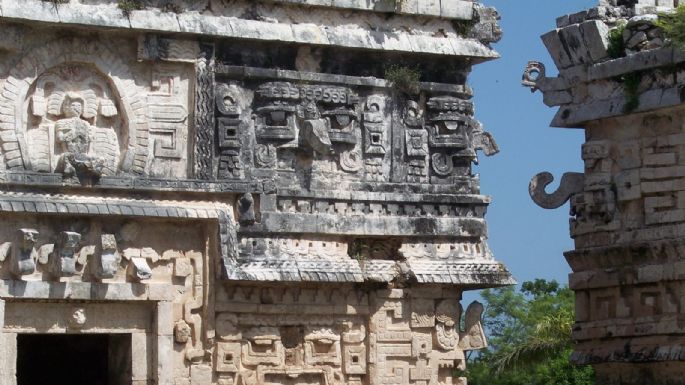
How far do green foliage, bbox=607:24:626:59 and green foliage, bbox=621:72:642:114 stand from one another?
1.01 ft

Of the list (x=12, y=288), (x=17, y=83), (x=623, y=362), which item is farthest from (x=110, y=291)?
(x=623, y=362)

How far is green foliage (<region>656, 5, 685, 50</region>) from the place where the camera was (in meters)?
15.0

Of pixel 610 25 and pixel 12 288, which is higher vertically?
pixel 610 25

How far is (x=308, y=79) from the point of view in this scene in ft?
58.1

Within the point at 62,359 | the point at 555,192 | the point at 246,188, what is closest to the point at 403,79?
the point at 246,188

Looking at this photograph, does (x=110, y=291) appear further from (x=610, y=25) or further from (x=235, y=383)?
(x=610, y=25)

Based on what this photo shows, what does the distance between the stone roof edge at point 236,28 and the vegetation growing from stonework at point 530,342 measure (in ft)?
12.8

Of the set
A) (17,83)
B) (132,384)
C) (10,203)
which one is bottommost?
(132,384)

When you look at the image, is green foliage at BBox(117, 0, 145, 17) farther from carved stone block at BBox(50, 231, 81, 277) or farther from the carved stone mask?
carved stone block at BBox(50, 231, 81, 277)

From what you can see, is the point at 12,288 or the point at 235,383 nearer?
the point at 12,288

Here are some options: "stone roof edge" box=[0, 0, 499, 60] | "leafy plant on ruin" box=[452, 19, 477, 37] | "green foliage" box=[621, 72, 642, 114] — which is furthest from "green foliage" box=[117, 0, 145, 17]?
"green foliage" box=[621, 72, 642, 114]

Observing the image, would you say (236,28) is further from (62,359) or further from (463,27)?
(62,359)

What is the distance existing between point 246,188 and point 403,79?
2.19m

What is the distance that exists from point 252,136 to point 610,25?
370cm
